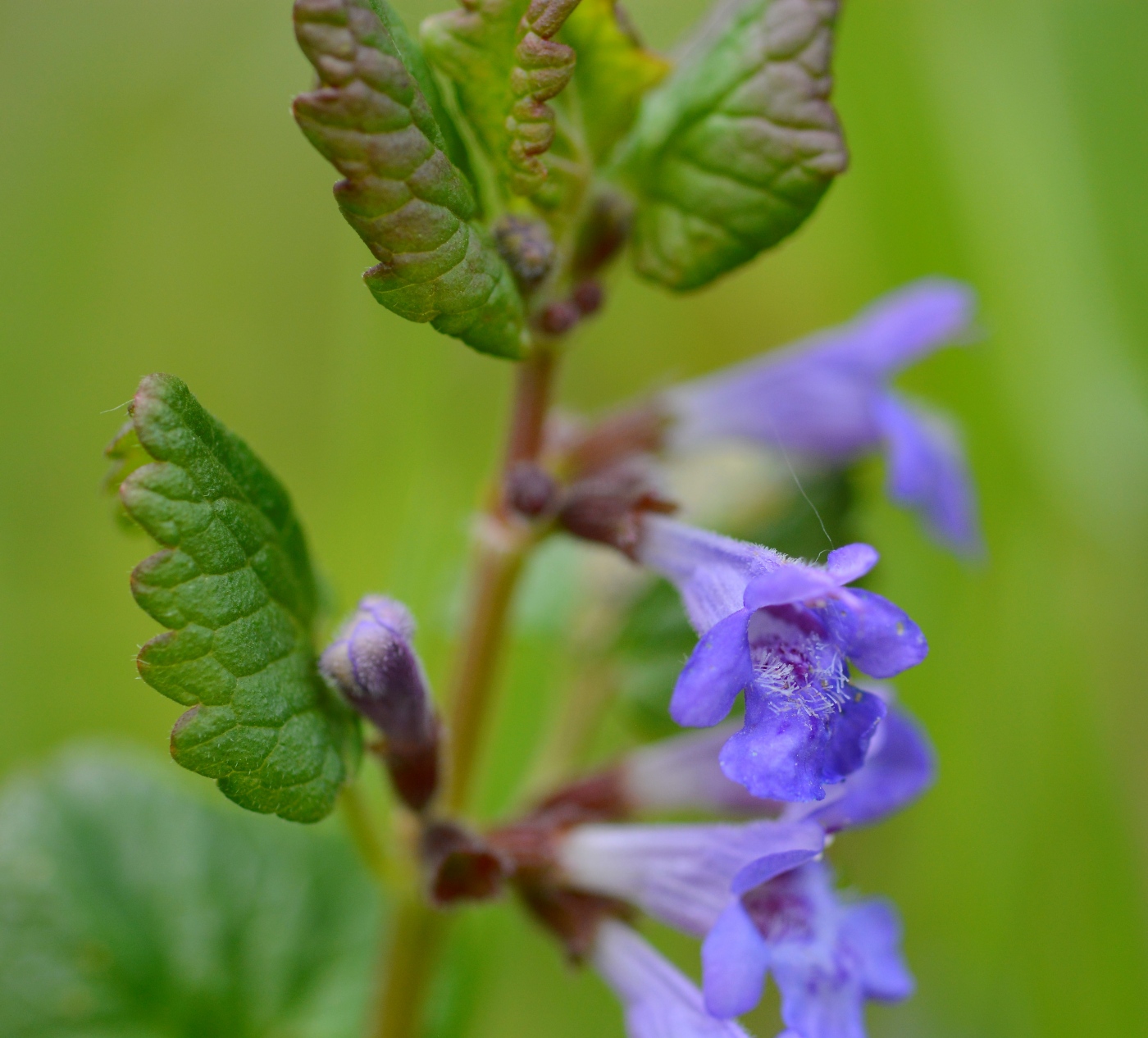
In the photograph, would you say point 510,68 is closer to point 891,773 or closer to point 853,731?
point 853,731

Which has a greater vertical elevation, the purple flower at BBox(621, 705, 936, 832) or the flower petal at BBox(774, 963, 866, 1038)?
the purple flower at BBox(621, 705, 936, 832)

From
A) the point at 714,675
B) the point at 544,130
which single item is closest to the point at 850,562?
the point at 714,675

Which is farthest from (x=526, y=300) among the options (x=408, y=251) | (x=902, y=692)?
(x=902, y=692)

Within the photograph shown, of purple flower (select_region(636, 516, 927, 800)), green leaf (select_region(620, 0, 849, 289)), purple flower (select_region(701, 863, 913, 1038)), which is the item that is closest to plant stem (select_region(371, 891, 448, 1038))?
purple flower (select_region(701, 863, 913, 1038))

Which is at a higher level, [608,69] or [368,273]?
[608,69]

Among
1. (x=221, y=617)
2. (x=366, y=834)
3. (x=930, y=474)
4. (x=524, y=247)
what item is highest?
(x=524, y=247)

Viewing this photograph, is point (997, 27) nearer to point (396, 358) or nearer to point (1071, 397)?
point (1071, 397)

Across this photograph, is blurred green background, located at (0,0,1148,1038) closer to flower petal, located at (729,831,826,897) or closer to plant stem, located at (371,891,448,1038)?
plant stem, located at (371,891,448,1038)
